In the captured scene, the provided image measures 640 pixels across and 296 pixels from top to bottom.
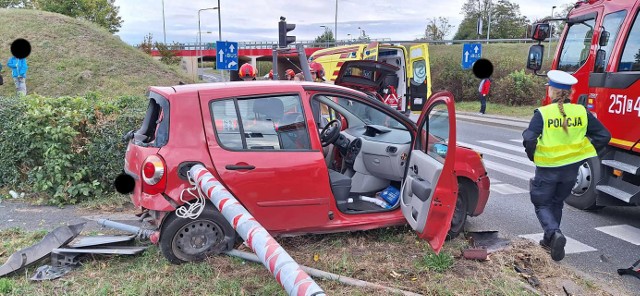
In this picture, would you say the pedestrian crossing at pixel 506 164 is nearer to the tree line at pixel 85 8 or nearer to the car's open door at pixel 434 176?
the car's open door at pixel 434 176

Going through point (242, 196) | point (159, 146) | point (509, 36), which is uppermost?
point (509, 36)

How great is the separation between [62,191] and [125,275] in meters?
2.68

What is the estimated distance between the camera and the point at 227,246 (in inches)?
155

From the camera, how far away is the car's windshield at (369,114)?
4.59 meters

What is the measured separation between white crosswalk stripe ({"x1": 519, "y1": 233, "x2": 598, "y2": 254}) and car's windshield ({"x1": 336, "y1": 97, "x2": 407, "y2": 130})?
1842 mm

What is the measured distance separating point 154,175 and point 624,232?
497 cm

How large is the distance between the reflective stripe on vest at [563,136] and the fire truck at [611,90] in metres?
1.28

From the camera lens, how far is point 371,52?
12375 millimetres

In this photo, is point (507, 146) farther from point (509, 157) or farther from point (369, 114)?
point (369, 114)

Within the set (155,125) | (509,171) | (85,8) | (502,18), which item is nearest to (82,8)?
(85,8)

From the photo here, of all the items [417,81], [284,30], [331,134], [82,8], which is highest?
[82,8]

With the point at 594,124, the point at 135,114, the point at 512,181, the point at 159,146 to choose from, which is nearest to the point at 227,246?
the point at 159,146

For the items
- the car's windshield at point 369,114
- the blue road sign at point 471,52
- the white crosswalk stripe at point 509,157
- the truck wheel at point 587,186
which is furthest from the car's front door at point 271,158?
the blue road sign at point 471,52

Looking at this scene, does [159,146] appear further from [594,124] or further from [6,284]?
[594,124]
